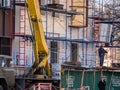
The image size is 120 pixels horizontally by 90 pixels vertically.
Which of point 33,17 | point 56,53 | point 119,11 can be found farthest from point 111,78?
point 119,11

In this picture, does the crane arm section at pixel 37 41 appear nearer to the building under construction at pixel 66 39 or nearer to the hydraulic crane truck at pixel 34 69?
the hydraulic crane truck at pixel 34 69

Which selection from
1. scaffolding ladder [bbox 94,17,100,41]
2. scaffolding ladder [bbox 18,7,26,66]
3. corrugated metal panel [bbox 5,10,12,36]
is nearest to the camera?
corrugated metal panel [bbox 5,10,12,36]

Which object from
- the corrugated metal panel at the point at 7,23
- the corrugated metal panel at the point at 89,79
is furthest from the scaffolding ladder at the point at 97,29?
the corrugated metal panel at the point at 7,23

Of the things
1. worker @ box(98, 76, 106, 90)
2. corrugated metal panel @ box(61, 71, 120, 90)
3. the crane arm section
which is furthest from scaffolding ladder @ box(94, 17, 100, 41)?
the crane arm section

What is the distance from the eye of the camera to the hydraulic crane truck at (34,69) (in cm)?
2788

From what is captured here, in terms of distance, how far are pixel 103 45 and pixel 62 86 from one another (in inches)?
569

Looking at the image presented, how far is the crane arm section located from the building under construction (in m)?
0.95

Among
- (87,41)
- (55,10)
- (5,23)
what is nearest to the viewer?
(5,23)

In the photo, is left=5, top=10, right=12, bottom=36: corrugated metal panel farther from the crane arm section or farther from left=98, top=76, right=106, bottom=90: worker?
left=98, top=76, right=106, bottom=90: worker

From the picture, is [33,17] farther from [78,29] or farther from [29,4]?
[78,29]

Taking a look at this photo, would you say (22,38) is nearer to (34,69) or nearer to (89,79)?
(34,69)

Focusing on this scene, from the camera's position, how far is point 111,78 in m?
35.7

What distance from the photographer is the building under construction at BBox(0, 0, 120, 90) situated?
106 ft

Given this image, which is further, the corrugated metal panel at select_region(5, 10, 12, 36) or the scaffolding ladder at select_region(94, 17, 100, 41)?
the scaffolding ladder at select_region(94, 17, 100, 41)
